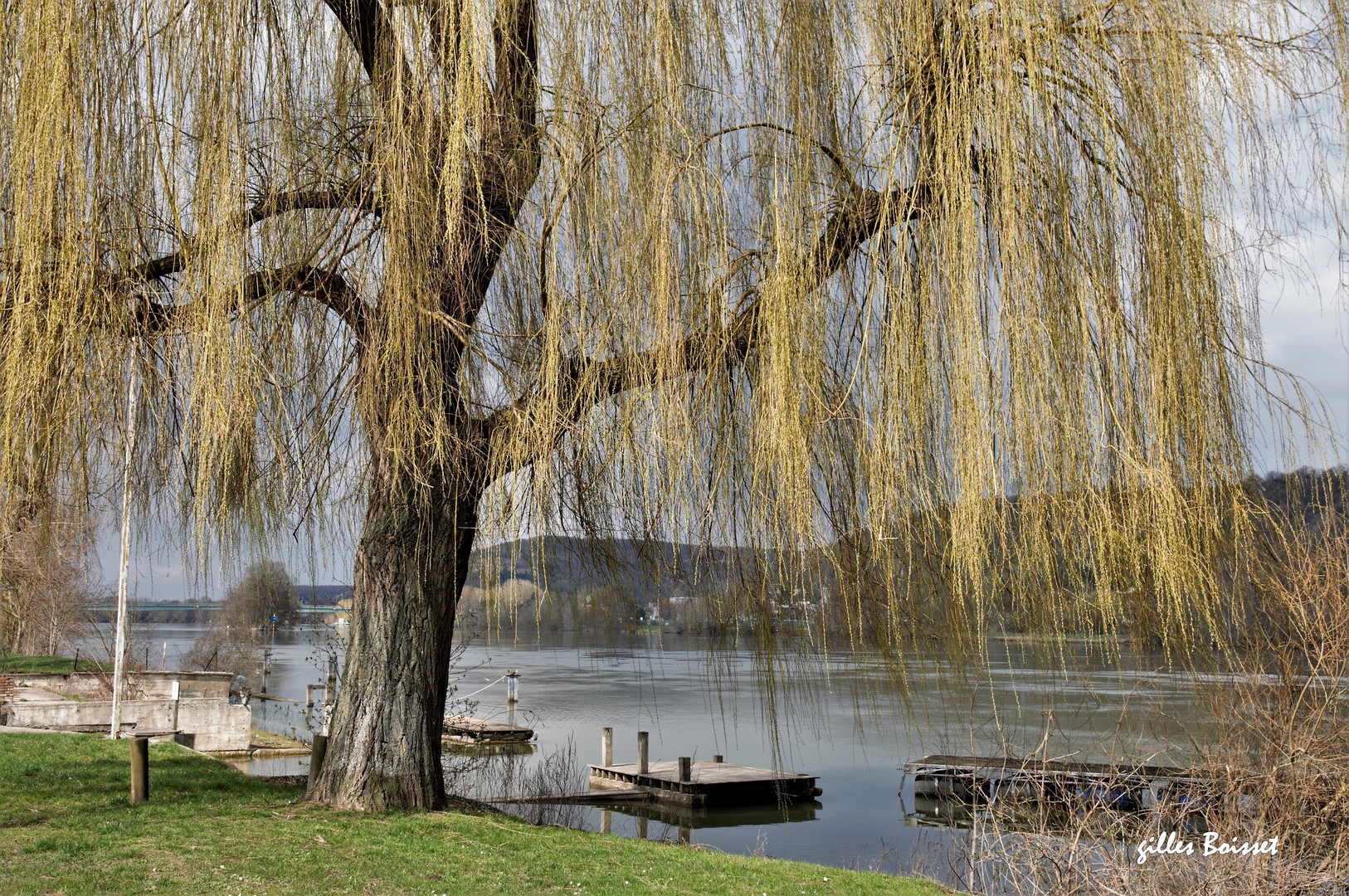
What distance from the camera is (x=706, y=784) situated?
51.6 feet

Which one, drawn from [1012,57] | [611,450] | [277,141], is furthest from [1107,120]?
[277,141]

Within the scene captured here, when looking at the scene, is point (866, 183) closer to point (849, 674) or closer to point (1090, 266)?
point (1090, 266)

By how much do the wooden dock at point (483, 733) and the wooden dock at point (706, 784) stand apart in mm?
5096

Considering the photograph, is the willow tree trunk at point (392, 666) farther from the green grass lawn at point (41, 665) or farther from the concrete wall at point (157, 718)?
the green grass lawn at point (41, 665)

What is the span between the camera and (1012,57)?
9.26ft

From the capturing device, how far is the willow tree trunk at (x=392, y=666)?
557cm

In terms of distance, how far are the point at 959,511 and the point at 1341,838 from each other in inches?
184

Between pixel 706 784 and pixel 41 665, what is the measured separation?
52.7 feet

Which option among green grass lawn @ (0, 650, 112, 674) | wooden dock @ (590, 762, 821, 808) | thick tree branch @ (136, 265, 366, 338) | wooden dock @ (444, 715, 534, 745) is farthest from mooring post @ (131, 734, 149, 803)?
wooden dock @ (444, 715, 534, 745)

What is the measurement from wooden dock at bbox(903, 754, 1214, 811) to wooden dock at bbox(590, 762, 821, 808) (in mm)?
1988

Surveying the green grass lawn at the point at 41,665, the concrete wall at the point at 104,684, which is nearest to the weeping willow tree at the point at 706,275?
the concrete wall at the point at 104,684

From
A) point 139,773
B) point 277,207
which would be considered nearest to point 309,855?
point 139,773

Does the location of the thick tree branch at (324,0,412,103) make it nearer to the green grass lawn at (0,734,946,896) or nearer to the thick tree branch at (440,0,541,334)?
the thick tree branch at (440,0,541,334)

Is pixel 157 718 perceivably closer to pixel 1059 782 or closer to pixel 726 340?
pixel 1059 782
